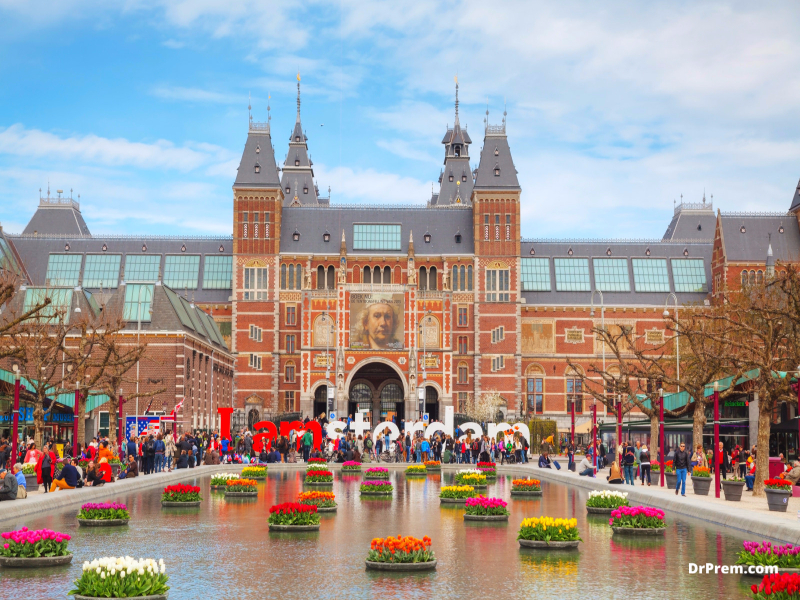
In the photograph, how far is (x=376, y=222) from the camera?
89.9 m

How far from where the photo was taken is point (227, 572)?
14305 mm

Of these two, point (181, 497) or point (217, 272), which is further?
point (217, 272)

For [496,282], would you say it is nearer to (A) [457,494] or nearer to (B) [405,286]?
(B) [405,286]

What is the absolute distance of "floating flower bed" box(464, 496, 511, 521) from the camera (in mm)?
21141

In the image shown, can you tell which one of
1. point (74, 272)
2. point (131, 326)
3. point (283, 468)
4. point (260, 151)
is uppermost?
point (260, 151)

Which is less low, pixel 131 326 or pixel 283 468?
pixel 131 326

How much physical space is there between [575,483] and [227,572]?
71.9 ft

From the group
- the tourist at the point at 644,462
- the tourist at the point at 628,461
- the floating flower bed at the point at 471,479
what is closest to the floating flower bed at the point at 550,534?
the floating flower bed at the point at 471,479

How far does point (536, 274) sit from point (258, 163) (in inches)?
1136

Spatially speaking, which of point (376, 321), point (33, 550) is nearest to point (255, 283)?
point (376, 321)

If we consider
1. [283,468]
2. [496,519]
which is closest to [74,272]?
[283,468]

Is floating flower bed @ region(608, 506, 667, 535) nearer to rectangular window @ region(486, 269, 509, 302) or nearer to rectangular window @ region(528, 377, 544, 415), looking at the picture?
rectangular window @ region(486, 269, 509, 302)

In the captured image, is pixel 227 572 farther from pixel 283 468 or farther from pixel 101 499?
pixel 283 468

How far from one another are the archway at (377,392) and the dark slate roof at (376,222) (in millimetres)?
11302
